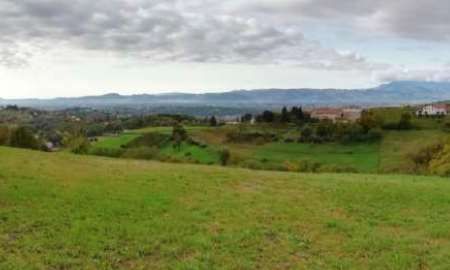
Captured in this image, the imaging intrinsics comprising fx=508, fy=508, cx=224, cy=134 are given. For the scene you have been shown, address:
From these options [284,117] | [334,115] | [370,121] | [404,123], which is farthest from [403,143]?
[334,115]

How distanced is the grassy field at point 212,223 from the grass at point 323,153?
45062 mm

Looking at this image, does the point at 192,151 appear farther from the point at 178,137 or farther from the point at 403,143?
the point at 403,143

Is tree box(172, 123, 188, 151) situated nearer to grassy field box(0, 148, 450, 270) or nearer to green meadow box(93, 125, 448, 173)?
green meadow box(93, 125, 448, 173)

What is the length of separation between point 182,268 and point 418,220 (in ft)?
23.1

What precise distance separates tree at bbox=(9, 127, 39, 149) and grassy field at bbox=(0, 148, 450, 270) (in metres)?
26.6

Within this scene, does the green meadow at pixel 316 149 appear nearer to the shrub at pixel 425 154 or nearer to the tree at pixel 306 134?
the shrub at pixel 425 154

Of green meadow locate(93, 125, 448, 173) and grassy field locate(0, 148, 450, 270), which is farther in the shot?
green meadow locate(93, 125, 448, 173)

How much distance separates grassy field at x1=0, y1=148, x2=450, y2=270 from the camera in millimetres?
9203

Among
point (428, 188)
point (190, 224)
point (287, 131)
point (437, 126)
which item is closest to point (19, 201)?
point (190, 224)

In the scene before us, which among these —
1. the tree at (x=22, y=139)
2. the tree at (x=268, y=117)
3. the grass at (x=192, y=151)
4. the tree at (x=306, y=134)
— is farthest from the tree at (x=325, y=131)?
the tree at (x=22, y=139)

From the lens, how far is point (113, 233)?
10.5 metres

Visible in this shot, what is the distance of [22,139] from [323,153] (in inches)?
1597

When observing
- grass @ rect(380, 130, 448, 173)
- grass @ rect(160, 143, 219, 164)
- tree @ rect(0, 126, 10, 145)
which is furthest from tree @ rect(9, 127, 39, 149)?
grass @ rect(380, 130, 448, 173)

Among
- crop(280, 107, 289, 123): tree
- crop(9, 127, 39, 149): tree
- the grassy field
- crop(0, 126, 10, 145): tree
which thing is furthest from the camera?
crop(280, 107, 289, 123): tree
